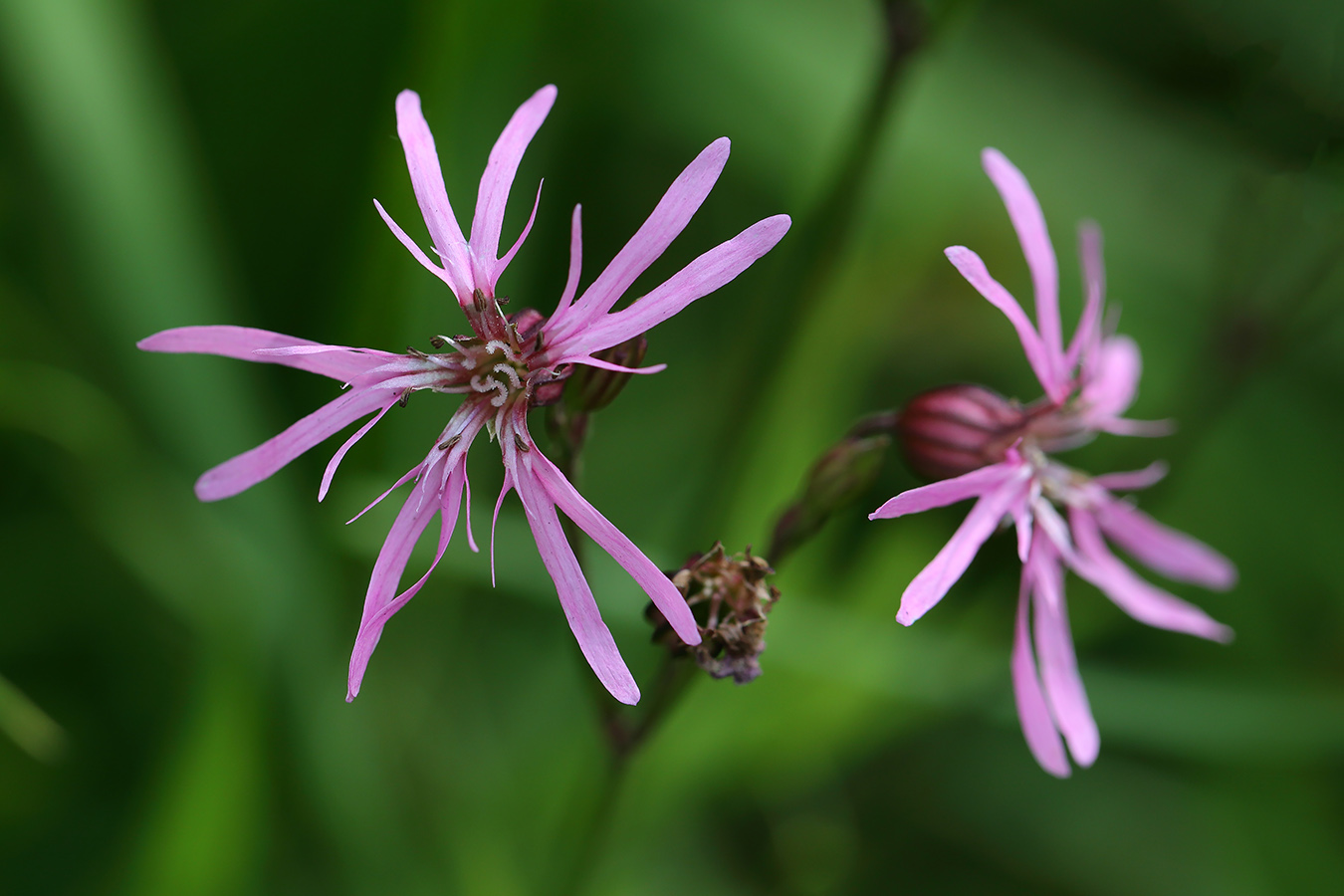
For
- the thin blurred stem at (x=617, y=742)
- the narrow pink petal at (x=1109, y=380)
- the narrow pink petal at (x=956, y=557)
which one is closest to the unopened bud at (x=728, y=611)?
the thin blurred stem at (x=617, y=742)

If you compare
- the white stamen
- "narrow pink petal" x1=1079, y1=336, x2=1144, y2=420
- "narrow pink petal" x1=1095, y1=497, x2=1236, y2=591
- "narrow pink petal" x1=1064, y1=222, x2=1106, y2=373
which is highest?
"narrow pink petal" x1=1064, y1=222, x2=1106, y2=373

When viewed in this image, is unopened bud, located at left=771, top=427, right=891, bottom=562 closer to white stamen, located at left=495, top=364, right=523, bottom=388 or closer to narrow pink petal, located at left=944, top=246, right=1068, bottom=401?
narrow pink petal, located at left=944, top=246, right=1068, bottom=401

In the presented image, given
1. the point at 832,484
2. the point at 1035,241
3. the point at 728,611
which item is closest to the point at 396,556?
the point at 728,611

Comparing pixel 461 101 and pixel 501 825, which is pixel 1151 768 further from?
pixel 461 101

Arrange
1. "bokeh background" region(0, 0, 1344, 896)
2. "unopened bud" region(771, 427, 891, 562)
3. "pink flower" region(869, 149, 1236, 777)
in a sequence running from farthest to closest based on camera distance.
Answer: "bokeh background" region(0, 0, 1344, 896) < "unopened bud" region(771, 427, 891, 562) < "pink flower" region(869, 149, 1236, 777)

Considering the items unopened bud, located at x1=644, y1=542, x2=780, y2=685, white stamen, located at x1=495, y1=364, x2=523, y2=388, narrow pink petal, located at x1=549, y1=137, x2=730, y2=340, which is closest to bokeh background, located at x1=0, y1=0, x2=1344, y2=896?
unopened bud, located at x1=644, y1=542, x2=780, y2=685

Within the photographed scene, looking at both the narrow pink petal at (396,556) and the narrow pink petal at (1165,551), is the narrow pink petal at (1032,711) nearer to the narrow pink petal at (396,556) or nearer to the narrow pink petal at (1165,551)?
the narrow pink petal at (1165,551)
